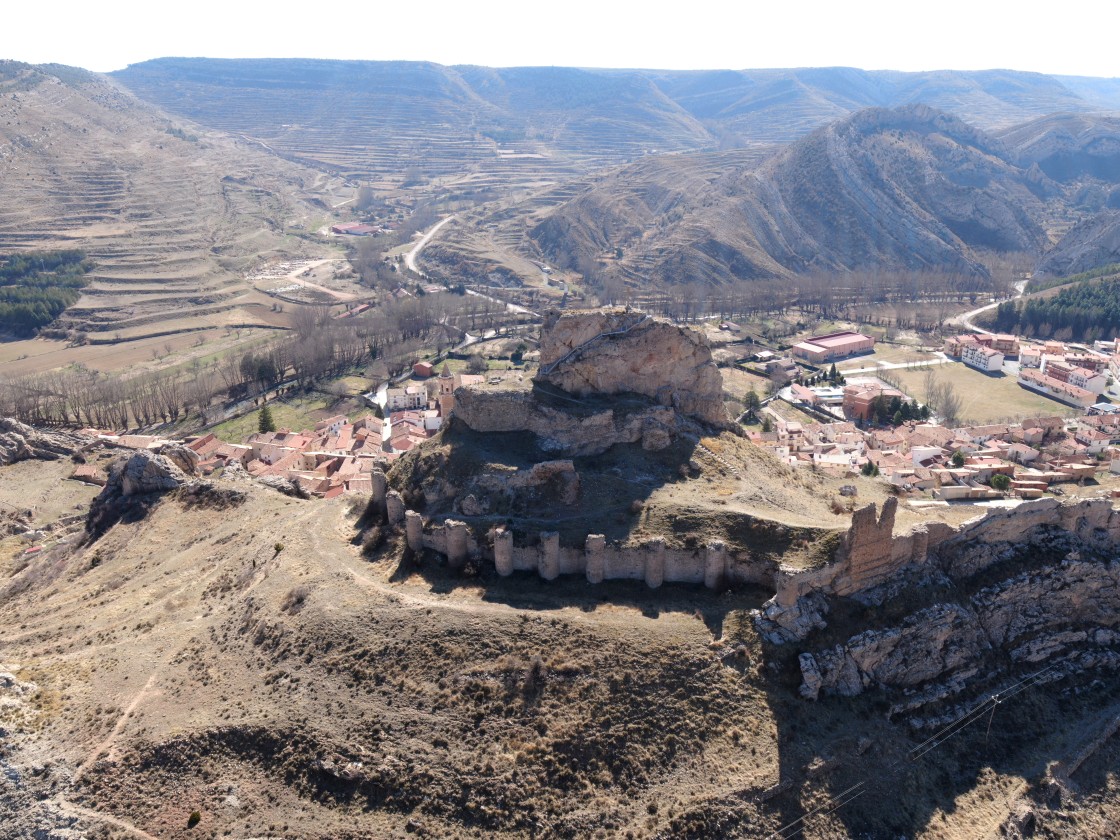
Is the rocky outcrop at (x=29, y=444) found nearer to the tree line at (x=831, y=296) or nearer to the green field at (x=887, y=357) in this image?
the tree line at (x=831, y=296)

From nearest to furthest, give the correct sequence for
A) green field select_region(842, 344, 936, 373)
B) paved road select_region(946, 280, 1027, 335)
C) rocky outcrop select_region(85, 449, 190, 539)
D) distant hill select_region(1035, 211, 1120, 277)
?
1. rocky outcrop select_region(85, 449, 190, 539)
2. green field select_region(842, 344, 936, 373)
3. paved road select_region(946, 280, 1027, 335)
4. distant hill select_region(1035, 211, 1120, 277)

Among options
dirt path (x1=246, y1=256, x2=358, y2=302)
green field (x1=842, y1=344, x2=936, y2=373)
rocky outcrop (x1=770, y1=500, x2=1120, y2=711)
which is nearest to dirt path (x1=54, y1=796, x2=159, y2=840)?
rocky outcrop (x1=770, y1=500, x2=1120, y2=711)

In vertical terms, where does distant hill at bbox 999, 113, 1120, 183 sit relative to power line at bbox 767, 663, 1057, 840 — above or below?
above

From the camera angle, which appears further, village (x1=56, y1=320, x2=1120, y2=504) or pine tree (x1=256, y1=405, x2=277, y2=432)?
pine tree (x1=256, y1=405, x2=277, y2=432)

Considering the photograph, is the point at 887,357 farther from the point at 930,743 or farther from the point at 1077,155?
the point at 1077,155

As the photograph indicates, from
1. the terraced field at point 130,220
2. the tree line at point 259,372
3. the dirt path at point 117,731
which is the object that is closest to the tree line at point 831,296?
the tree line at point 259,372

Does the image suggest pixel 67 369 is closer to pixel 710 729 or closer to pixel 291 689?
pixel 291 689

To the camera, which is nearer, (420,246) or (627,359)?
(627,359)

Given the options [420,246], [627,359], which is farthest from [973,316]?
[420,246]

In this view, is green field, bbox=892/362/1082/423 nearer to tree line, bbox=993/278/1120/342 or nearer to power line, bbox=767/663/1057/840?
tree line, bbox=993/278/1120/342
